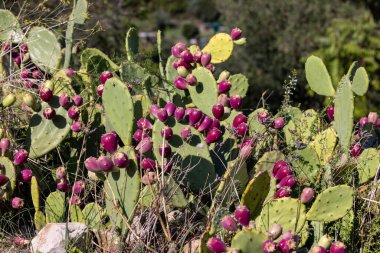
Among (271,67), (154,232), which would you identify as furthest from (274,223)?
(271,67)

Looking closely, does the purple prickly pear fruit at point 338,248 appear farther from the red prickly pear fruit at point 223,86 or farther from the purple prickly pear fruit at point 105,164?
the red prickly pear fruit at point 223,86

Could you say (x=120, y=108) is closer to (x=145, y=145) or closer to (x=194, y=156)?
(x=145, y=145)

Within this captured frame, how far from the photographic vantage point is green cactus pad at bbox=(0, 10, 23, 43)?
3867 mm

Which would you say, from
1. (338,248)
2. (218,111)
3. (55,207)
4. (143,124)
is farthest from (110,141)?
(338,248)

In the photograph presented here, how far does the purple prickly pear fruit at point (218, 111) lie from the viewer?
3.17m

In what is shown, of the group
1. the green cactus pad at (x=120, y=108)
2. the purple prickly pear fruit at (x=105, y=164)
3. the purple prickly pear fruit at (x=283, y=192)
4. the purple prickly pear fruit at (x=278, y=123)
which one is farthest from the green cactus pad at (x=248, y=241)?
the purple prickly pear fruit at (x=278, y=123)

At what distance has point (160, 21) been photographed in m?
33.9

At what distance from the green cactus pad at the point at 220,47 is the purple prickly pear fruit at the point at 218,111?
2.50 feet

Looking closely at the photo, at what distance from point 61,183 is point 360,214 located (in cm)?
122

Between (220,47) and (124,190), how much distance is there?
1.39 metres

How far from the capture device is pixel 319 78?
387 cm

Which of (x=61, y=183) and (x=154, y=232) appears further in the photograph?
(x=61, y=183)

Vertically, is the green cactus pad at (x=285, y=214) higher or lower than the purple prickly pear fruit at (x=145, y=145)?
lower

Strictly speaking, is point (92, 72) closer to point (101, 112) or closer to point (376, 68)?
point (101, 112)
